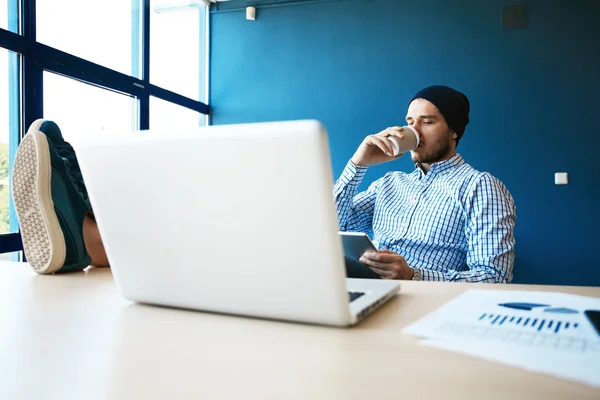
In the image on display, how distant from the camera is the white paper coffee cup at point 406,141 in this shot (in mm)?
1672

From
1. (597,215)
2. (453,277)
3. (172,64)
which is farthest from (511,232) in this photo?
(172,64)

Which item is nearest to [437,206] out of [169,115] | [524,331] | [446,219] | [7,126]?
[446,219]

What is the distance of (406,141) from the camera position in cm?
172

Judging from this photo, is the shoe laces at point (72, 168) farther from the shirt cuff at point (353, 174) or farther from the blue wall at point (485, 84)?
the blue wall at point (485, 84)

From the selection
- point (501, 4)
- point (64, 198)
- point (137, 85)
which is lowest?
point (64, 198)

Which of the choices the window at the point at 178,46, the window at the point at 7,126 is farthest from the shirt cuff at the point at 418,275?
the window at the point at 178,46

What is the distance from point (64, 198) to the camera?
94cm

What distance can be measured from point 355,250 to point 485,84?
3175mm

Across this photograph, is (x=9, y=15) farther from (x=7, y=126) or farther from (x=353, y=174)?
(x=353, y=174)

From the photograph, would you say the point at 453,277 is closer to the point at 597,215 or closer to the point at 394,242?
the point at 394,242

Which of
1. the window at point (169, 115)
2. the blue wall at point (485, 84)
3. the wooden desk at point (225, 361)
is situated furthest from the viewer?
the window at point (169, 115)

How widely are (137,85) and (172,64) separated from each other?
2.09ft

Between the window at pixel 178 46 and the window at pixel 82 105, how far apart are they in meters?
0.41

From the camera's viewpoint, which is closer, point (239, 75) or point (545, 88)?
point (545, 88)
